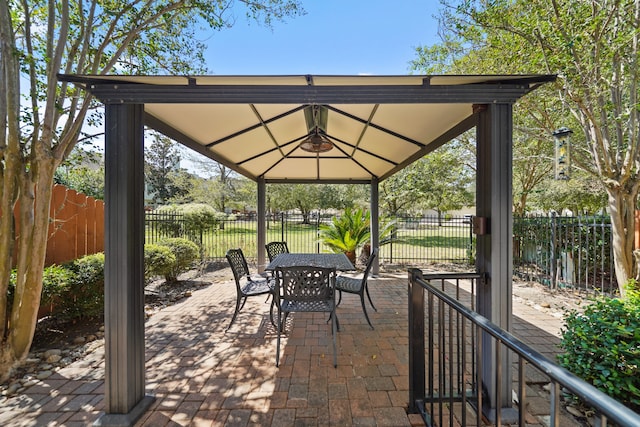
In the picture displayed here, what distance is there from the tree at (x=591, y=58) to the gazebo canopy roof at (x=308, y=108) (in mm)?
2116

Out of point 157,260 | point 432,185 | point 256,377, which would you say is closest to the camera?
point 256,377

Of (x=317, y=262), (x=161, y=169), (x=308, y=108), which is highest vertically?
(x=161, y=169)

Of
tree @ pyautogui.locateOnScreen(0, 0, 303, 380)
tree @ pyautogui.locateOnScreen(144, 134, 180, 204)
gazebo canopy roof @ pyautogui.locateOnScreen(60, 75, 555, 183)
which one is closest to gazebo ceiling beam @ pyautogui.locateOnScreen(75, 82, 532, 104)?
gazebo canopy roof @ pyautogui.locateOnScreen(60, 75, 555, 183)

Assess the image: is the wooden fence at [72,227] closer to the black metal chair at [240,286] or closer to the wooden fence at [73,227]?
the wooden fence at [73,227]

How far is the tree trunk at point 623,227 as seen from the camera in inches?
155

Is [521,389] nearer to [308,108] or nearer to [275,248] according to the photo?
→ [308,108]

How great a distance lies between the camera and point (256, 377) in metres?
2.48

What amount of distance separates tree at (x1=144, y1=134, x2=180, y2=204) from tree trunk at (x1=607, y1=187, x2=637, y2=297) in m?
21.1

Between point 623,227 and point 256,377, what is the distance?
211 inches

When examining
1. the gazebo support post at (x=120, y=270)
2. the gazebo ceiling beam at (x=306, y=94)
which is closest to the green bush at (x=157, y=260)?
the gazebo support post at (x=120, y=270)

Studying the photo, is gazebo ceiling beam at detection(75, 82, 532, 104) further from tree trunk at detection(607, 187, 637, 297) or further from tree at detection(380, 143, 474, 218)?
tree at detection(380, 143, 474, 218)

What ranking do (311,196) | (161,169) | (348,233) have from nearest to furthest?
1. (348,233)
2. (311,196)
3. (161,169)

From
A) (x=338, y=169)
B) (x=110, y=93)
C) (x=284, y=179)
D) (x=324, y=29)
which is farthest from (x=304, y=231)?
(x=110, y=93)

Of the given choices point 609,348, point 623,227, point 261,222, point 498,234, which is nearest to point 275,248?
point 261,222
